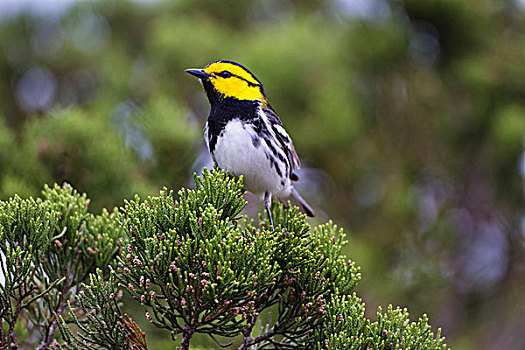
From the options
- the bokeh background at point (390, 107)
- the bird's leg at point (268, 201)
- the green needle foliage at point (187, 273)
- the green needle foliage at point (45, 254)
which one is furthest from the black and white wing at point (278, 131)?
the bokeh background at point (390, 107)

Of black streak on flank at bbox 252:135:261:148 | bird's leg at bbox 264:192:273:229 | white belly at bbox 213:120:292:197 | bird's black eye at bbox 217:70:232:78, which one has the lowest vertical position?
bird's leg at bbox 264:192:273:229

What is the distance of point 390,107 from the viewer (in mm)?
3502

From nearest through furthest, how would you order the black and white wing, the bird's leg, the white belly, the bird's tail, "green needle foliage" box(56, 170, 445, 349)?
"green needle foliage" box(56, 170, 445, 349)
the bird's leg
the white belly
the black and white wing
the bird's tail

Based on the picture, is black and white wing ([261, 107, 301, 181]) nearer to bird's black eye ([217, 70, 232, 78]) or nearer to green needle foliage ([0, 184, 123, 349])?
bird's black eye ([217, 70, 232, 78])

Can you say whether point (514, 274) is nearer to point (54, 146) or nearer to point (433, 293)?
point (433, 293)

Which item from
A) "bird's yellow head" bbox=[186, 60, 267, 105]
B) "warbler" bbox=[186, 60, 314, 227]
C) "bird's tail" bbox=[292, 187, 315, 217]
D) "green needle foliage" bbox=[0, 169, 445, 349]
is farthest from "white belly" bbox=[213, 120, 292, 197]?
"green needle foliage" bbox=[0, 169, 445, 349]

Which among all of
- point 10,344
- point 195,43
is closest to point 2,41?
point 195,43

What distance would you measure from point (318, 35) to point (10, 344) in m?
3.01

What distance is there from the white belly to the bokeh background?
1093 millimetres

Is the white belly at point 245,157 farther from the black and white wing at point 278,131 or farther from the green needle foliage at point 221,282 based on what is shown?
the green needle foliage at point 221,282

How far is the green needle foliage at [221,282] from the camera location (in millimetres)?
1156

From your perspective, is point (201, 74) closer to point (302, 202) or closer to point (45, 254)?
point (302, 202)

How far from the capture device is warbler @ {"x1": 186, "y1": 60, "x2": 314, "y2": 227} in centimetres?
175

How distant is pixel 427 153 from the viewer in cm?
347
